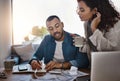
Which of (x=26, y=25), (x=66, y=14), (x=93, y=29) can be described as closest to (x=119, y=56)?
(x=93, y=29)

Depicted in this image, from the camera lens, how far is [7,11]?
3414 mm

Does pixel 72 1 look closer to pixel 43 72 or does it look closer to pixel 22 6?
pixel 22 6

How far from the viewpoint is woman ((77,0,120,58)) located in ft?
10.1

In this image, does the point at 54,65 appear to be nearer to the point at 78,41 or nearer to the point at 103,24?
the point at 78,41

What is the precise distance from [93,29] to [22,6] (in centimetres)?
119

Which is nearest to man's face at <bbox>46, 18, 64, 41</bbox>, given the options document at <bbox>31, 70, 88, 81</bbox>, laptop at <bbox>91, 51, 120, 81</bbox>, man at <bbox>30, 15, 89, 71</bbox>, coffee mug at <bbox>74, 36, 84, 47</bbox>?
man at <bbox>30, 15, 89, 71</bbox>

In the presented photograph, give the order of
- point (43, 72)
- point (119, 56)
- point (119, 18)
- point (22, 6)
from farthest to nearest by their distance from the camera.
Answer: point (22, 6)
point (119, 18)
point (43, 72)
point (119, 56)

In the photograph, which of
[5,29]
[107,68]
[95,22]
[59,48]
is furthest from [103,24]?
[107,68]

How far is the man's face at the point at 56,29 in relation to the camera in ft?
10.4

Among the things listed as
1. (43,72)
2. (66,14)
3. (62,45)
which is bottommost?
(43,72)

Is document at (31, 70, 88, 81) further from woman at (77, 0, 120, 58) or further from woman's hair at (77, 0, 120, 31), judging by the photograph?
woman's hair at (77, 0, 120, 31)

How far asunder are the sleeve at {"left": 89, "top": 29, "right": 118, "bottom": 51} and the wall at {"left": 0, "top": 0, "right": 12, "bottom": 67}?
1.37 m

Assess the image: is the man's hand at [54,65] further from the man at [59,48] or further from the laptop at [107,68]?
the laptop at [107,68]

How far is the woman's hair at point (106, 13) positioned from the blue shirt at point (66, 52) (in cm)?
48
